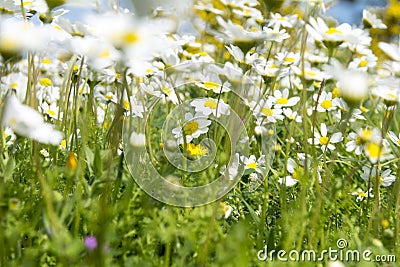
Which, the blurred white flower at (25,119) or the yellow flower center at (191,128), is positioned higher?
the blurred white flower at (25,119)

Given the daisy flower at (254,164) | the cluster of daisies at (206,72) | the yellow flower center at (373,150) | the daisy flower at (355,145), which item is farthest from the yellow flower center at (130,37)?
the daisy flower at (355,145)

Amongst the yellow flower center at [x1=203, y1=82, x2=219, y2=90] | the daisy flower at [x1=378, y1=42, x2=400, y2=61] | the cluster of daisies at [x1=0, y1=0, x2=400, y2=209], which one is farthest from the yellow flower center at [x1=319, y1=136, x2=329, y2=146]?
the daisy flower at [x1=378, y1=42, x2=400, y2=61]

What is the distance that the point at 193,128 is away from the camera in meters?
0.99

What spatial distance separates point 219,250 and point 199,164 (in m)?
0.30

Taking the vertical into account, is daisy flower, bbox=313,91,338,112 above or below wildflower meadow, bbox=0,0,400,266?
below

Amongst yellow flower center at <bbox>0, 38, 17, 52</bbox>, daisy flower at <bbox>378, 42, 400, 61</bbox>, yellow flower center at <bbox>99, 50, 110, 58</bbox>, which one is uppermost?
yellow flower center at <bbox>0, 38, 17, 52</bbox>

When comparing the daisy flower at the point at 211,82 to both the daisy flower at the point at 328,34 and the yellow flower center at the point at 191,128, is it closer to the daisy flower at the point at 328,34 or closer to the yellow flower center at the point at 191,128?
the yellow flower center at the point at 191,128

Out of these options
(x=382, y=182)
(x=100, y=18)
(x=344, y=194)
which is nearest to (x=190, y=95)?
(x=382, y=182)

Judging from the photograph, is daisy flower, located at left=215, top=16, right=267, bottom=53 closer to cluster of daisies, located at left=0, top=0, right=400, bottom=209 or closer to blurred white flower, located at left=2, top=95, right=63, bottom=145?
cluster of daisies, located at left=0, top=0, right=400, bottom=209

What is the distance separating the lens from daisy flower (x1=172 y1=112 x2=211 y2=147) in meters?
0.98

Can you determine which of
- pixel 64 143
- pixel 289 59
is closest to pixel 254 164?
pixel 289 59

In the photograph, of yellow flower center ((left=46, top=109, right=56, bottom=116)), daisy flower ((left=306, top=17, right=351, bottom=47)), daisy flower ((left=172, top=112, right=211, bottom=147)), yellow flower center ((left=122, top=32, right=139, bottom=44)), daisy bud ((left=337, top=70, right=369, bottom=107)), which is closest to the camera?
yellow flower center ((left=122, top=32, right=139, bottom=44))

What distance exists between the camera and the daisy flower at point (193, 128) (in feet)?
3.21

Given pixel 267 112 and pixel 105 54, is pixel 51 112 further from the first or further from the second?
pixel 105 54
